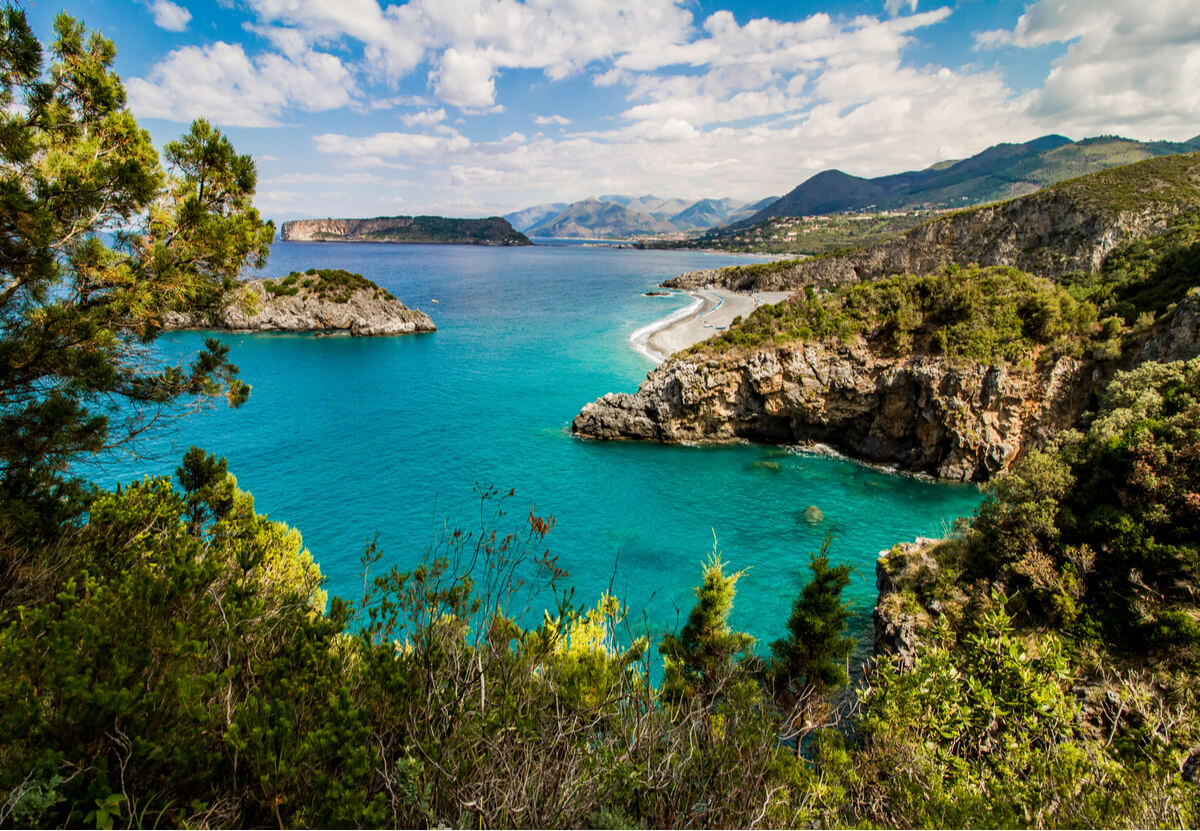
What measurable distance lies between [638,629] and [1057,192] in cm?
6663

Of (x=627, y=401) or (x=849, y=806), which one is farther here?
(x=627, y=401)

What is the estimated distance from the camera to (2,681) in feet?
14.0

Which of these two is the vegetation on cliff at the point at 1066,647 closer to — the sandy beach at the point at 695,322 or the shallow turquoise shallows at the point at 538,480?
the shallow turquoise shallows at the point at 538,480

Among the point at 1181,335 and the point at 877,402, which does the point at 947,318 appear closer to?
the point at 877,402

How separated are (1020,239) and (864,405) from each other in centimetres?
4414

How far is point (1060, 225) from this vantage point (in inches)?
2089

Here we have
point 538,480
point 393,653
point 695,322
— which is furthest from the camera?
point 695,322

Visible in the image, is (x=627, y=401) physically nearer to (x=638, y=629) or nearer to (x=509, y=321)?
(x=638, y=629)

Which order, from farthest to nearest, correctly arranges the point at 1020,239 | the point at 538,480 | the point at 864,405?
the point at 1020,239
the point at 864,405
the point at 538,480

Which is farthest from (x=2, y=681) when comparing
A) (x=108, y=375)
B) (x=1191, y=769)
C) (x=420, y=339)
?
(x=420, y=339)

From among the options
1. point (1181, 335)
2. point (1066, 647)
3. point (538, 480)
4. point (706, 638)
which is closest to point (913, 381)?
point (1181, 335)

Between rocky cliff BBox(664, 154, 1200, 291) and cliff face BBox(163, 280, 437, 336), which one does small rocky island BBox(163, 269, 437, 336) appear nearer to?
cliff face BBox(163, 280, 437, 336)

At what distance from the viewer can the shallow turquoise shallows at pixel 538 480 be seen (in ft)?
70.7

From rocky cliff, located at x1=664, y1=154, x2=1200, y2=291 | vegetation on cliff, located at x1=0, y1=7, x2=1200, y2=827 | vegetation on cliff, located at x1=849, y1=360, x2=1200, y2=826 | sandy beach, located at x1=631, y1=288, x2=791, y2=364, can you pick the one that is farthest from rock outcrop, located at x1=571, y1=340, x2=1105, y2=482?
sandy beach, located at x1=631, y1=288, x2=791, y2=364
